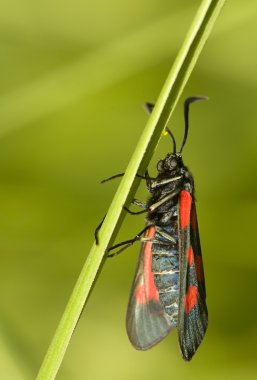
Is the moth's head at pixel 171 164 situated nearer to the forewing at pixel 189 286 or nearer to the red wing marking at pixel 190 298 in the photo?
the forewing at pixel 189 286

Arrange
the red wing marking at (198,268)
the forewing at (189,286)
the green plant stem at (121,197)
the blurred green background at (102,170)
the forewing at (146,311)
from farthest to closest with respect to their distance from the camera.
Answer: the blurred green background at (102,170) < the forewing at (146,311) < the red wing marking at (198,268) < the forewing at (189,286) < the green plant stem at (121,197)

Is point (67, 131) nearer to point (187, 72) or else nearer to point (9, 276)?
point (9, 276)

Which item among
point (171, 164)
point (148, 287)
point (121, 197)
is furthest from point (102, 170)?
point (121, 197)

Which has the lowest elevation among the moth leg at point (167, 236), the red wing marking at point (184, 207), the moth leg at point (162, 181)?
the moth leg at point (167, 236)

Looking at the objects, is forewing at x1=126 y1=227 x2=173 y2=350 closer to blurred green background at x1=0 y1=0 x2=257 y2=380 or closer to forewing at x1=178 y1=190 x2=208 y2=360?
forewing at x1=178 y1=190 x2=208 y2=360

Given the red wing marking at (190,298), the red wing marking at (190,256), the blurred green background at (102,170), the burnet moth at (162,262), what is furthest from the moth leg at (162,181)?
the blurred green background at (102,170)

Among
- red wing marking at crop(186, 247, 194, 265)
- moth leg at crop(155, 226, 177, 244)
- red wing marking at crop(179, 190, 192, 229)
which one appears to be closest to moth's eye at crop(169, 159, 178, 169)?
red wing marking at crop(179, 190, 192, 229)
